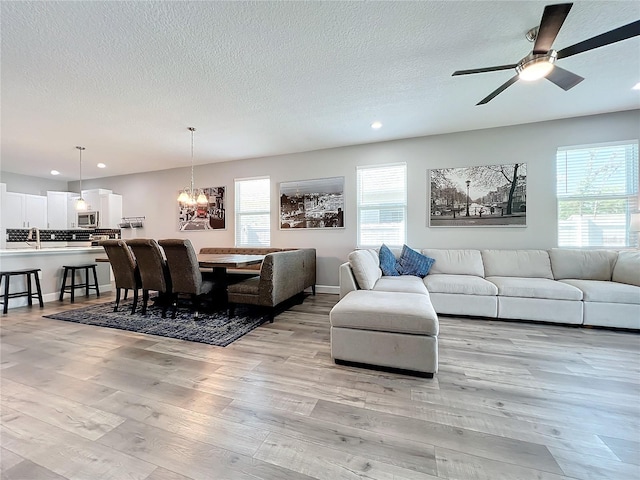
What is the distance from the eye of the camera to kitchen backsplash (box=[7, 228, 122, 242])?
18.4 ft

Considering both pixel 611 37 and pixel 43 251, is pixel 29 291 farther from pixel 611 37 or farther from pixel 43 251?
pixel 611 37

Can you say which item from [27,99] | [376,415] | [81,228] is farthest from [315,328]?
[81,228]

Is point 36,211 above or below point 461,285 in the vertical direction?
above

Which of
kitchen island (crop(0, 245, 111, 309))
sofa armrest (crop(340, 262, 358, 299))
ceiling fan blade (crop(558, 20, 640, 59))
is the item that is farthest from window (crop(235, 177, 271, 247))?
ceiling fan blade (crop(558, 20, 640, 59))

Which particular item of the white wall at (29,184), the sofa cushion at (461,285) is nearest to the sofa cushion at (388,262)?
the sofa cushion at (461,285)

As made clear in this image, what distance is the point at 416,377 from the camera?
185cm

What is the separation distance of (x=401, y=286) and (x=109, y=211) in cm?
690

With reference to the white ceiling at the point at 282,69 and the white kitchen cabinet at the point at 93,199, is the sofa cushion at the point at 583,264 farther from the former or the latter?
the white kitchen cabinet at the point at 93,199

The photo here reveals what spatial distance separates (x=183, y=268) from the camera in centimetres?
305

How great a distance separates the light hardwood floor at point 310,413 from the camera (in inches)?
44.1

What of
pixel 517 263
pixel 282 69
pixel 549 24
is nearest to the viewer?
pixel 549 24

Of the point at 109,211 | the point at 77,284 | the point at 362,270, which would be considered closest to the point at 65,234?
the point at 109,211

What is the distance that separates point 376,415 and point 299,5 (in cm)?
271

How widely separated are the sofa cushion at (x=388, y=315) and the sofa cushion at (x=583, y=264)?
2.51 metres
